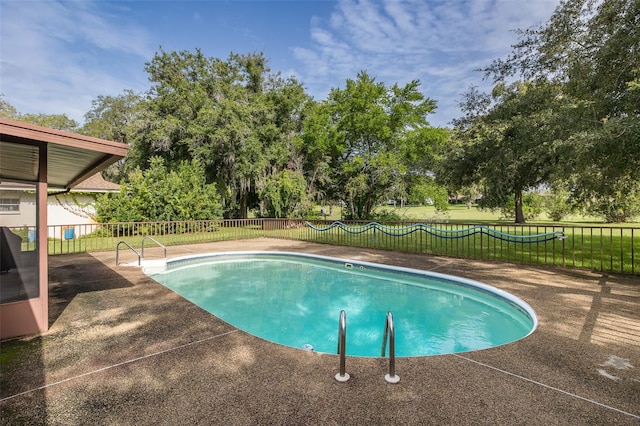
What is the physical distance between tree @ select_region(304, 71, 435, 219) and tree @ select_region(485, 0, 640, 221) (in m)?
7.57

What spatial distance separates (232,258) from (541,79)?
12.6 metres

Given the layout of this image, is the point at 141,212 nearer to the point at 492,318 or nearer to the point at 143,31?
the point at 143,31

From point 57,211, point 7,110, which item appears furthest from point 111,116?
point 57,211

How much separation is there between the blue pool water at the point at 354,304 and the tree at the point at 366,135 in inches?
403

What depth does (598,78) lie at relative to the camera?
307 inches

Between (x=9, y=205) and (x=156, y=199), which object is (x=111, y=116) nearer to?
(x=9, y=205)

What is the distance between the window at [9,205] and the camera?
13359 mm

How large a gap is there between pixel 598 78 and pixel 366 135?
1189 centimetres

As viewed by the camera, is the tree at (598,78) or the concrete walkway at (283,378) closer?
the concrete walkway at (283,378)

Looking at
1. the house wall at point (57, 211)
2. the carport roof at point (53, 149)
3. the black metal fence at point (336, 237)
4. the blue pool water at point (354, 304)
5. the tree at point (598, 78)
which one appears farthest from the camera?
the house wall at point (57, 211)

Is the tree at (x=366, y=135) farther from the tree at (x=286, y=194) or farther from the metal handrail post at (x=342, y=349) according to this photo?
the metal handrail post at (x=342, y=349)

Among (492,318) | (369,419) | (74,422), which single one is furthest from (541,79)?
(74,422)

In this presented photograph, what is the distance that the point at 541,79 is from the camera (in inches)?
440

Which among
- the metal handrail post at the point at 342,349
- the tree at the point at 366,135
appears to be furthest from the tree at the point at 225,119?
the metal handrail post at the point at 342,349
